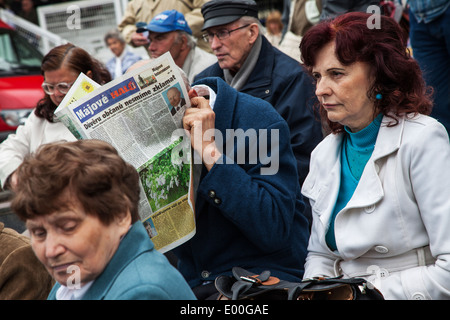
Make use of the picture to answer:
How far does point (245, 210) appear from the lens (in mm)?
2408

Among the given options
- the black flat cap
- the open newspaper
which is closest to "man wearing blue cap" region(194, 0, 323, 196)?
the black flat cap

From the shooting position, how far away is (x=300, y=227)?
2766mm

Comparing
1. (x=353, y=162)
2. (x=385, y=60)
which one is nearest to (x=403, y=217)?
(x=353, y=162)

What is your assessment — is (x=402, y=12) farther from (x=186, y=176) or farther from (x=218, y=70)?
(x=186, y=176)

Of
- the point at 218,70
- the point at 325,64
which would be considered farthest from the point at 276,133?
the point at 218,70

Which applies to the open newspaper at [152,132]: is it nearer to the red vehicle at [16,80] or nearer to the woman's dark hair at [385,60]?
the woman's dark hair at [385,60]

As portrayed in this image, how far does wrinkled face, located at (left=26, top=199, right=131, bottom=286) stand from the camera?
1.73m

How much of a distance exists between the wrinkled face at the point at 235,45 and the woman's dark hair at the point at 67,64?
2.68 feet

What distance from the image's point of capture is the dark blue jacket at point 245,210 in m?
2.41

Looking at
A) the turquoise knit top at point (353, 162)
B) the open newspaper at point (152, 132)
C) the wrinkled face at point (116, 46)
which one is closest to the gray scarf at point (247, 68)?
the turquoise knit top at point (353, 162)
